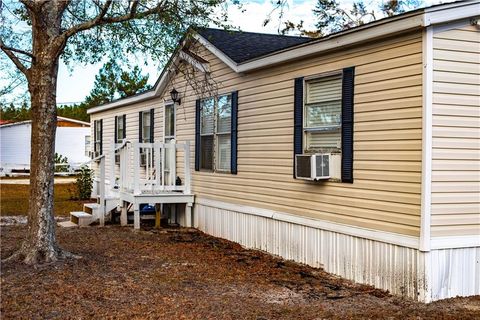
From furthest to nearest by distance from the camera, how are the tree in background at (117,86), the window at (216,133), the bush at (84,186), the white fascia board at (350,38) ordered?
the tree in background at (117,86) → the bush at (84,186) → the window at (216,133) → the white fascia board at (350,38)

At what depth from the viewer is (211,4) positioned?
783 centimetres

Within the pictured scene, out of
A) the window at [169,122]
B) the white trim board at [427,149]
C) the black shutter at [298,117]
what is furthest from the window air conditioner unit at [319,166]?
the window at [169,122]

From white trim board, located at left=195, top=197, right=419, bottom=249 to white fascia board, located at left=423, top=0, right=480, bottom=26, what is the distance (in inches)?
89.9

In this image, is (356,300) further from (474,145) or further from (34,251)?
(34,251)

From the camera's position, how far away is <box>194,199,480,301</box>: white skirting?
571cm

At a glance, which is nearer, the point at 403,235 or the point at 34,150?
the point at 403,235

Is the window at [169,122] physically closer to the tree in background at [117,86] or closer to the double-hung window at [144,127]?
the double-hung window at [144,127]

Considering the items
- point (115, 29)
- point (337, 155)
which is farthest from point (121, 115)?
point (337, 155)

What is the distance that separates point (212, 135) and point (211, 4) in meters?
3.19

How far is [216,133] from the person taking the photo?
10.3 m

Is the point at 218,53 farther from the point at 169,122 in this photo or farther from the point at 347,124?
the point at 347,124

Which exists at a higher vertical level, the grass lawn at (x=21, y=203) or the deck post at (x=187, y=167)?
the deck post at (x=187, y=167)

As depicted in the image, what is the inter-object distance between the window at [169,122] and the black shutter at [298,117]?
5.25 m

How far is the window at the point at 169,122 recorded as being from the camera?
12.5m
